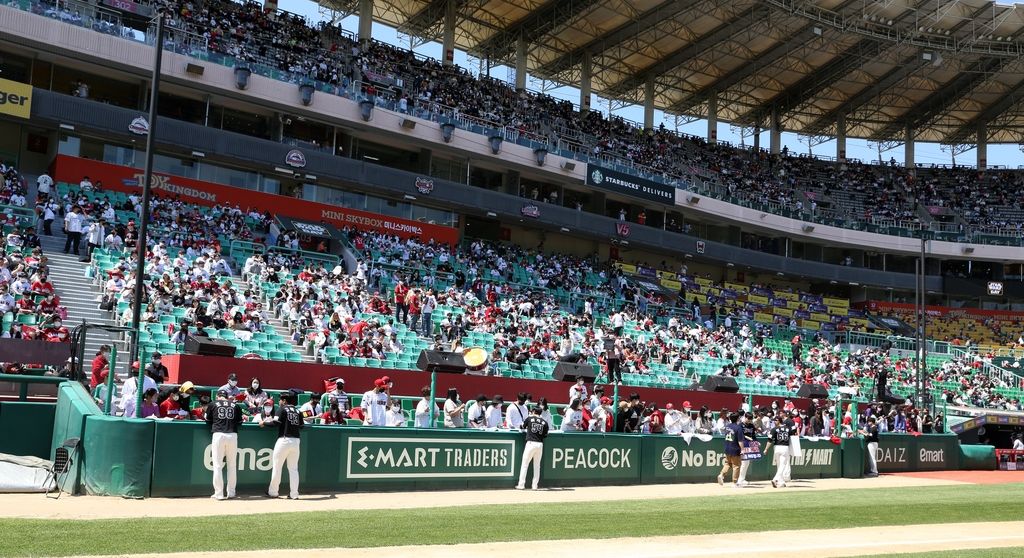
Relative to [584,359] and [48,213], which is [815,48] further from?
[48,213]

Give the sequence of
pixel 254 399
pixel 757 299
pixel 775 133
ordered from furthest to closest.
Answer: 1. pixel 775 133
2. pixel 757 299
3. pixel 254 399

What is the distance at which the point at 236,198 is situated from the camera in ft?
131

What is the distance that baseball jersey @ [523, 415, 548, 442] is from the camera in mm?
18139

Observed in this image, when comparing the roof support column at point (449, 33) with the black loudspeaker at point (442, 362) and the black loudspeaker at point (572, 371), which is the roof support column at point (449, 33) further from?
the black loudspeaker at point (442, 362)

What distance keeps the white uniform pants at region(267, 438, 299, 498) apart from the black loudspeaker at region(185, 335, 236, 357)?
291 inches

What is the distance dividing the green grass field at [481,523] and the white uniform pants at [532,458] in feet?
4.41

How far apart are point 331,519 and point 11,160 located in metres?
29.2

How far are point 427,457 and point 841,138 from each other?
61.3 metres

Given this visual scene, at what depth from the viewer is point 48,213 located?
27.9 metres

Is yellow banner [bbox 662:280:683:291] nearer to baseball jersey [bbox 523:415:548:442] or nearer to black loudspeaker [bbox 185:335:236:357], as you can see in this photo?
black loudspeaker [bbox 185:335:236:357]

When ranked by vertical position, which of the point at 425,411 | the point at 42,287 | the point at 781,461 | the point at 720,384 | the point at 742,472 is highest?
the point at 42,287

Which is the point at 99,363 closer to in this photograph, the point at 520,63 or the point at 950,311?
the point at 520,63

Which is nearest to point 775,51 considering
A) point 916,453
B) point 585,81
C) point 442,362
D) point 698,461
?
point 585,81

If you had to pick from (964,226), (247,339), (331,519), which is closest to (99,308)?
(247,339)
